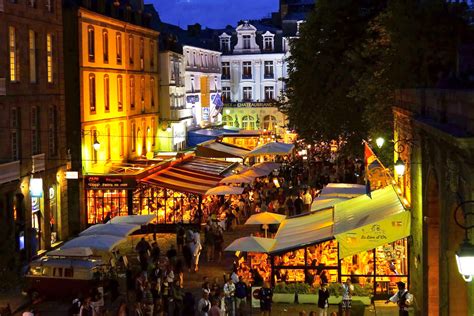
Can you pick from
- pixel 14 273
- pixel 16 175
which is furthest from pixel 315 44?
pixel 14 273

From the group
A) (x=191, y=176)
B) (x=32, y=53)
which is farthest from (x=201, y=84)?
(x=32, y=53)

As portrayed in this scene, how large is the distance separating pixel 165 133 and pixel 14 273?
3741 cm

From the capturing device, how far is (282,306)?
25.0 metres

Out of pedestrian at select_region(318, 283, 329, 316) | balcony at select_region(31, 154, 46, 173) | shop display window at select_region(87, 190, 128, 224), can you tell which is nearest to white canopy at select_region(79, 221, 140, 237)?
balcony at select_region(31, 154, 46, 173)

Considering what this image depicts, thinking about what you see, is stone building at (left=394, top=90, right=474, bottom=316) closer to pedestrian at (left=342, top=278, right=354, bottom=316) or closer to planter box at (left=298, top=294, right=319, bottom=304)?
pedestrian at (left=342, top=278, right=354, bottom=316)

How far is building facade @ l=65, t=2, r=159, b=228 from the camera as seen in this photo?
3981 cm

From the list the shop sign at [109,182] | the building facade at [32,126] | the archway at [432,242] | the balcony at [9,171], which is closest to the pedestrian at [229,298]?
the archway at [432,242]

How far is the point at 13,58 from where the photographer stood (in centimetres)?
3278

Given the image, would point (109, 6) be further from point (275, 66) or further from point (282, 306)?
point (275, 66)

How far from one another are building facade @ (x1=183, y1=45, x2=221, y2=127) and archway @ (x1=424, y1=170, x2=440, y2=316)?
4645 centimetres

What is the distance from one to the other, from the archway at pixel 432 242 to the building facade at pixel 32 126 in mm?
15612

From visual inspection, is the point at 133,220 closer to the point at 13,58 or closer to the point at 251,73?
the point at 13,58

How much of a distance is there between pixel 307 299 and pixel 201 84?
168 feet

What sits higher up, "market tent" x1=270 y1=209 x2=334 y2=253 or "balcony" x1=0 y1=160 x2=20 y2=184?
"balcony" x1=0 y1=160 x2=20 y2=184
